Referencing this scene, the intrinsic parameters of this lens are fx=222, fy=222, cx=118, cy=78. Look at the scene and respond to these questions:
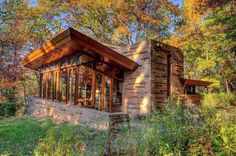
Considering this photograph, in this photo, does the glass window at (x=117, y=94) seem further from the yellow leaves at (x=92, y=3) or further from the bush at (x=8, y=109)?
the yellow leaves at (x=92, y=3)

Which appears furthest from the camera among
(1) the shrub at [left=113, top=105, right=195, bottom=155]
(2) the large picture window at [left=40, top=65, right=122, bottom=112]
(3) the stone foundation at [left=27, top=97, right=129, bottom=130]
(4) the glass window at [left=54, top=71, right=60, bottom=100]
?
(4) the glass window at [left=54, top=71, right=60, bottom=100]

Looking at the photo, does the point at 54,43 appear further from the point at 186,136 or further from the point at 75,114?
the point at 186,136

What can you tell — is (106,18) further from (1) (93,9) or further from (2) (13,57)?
(2) (13,57)

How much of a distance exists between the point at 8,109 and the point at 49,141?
36.9 feet

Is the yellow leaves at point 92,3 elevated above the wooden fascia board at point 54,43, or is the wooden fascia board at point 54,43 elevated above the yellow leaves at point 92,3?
the yellow leaves at point 92,3

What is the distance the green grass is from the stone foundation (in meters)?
0.52

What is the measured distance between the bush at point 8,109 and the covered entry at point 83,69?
5.90 ft

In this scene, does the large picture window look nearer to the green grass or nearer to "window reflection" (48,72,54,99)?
"window reflection" (48,72,54,99)

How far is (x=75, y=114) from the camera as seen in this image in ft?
28.8

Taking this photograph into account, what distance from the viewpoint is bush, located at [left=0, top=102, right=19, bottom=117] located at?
1270cm

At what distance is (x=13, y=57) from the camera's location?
13766mm

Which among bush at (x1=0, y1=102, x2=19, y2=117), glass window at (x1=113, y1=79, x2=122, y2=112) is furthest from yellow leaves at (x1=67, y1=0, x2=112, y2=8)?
glass window at (x1=113, y1=79, x2=122, y2=112)

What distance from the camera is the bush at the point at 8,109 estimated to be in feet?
41.7

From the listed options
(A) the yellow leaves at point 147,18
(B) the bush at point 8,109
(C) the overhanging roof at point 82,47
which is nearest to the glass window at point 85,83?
(C) the overhanging roof at point 82,47
